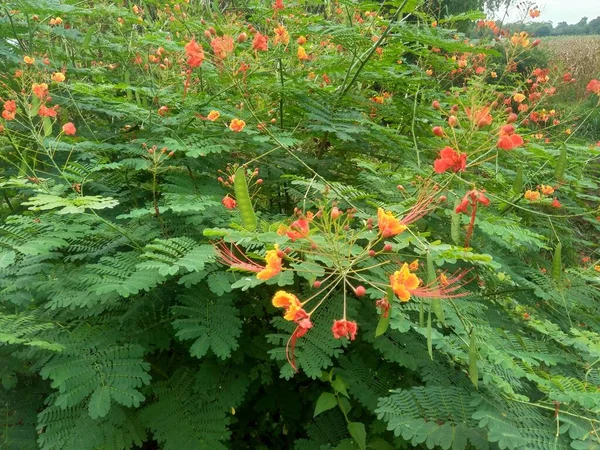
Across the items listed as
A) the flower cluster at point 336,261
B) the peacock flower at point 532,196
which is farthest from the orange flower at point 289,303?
the peacock flower at point 532,196

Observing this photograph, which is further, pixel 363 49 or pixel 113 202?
pixel 363 49

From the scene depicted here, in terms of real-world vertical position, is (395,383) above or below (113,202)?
below

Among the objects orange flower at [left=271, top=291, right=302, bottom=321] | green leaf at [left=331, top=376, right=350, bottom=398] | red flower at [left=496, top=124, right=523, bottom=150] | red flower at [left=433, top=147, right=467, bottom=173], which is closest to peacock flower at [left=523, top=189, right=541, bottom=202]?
red flower at [left=496, top=124, right=523, bottom=150]

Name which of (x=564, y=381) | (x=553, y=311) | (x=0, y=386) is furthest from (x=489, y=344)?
(x=0, y=386)

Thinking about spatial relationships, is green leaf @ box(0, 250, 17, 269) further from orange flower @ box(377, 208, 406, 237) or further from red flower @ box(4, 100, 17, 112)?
orange flower @ box(377, 208, 406, 237)

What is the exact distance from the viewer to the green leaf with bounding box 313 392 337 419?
1.58 metres

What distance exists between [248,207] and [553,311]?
1690mm

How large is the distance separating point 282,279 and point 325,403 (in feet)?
1.66

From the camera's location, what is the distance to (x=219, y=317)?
1681mm

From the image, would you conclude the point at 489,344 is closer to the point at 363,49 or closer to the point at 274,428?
the point at 274,428

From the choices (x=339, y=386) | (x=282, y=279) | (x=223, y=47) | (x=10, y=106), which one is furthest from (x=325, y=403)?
(x=10, y=106)

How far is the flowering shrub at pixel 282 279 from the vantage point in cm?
138

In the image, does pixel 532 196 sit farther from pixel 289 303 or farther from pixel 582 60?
pixel 582 60

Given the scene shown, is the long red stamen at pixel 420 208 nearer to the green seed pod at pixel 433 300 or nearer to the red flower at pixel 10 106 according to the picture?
the green seed pod at pixel 433 300
